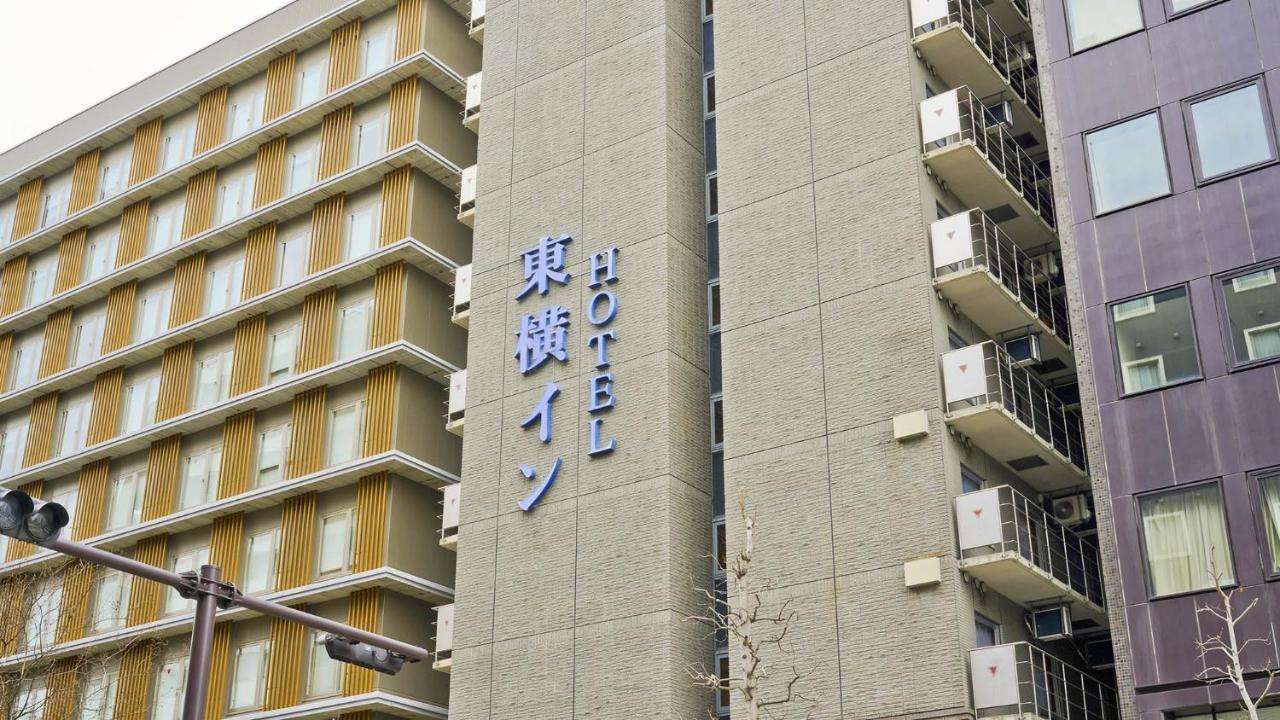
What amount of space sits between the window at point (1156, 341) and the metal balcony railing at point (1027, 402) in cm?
289

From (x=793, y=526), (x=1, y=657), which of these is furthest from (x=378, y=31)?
(x=793, y=526)

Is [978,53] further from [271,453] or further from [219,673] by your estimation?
[219,673]

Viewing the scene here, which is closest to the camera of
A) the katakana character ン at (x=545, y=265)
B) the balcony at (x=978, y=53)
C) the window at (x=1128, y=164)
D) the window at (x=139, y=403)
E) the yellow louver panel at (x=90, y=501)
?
the window at (x=1128, y=164)

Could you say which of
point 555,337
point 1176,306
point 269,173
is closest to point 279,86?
point 269,173

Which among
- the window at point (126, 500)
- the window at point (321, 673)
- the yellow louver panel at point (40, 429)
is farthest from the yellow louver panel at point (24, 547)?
the window at point (321, 673)

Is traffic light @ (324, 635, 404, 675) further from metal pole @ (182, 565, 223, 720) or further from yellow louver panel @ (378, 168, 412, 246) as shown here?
yellow louver panel @ (378, 168, 412, 246)

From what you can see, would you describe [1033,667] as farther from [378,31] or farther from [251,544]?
[378,31]

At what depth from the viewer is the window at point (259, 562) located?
1655 inches

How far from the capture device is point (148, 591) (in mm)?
44125

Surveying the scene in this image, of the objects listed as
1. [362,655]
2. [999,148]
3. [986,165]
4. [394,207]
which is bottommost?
[362,655]

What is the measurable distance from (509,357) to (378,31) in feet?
53.9

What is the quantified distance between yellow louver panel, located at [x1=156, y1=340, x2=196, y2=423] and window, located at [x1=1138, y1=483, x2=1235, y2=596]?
31.6 m

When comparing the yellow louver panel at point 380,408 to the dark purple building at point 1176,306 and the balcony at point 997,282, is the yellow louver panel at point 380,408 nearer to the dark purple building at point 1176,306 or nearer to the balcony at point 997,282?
the balcony at point 997,282

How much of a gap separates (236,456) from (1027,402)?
24.4 metres
